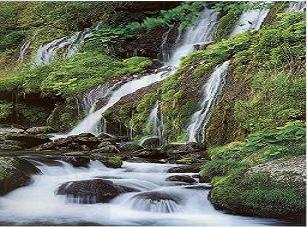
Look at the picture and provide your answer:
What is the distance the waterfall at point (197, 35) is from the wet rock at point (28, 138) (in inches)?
48.7

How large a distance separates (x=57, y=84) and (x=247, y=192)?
1822 millimetres

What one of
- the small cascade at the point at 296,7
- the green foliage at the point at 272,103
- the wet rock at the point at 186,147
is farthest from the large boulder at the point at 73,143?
the small cascade at the point at 296,7

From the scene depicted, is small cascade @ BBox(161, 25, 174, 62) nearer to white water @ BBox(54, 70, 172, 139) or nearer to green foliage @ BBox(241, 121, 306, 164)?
white water @ BBox(54, 70, 172, 139)

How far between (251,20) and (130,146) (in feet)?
4.73

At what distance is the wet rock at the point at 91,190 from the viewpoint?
484 centimetres

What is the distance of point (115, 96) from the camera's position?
531 cm

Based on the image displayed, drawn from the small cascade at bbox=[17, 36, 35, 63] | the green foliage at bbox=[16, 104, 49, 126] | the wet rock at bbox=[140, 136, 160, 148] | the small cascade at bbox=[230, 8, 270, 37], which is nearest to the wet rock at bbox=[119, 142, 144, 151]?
the wet rock at bbox=[140, 136, 160, 148]

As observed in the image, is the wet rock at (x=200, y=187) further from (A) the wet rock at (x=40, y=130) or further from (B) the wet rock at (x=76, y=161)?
(A) the wet rock at (x=40, y=130)

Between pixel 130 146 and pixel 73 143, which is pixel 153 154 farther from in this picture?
pixel 73 143

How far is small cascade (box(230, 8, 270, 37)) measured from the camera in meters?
5.25

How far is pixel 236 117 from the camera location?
5164 millimetres

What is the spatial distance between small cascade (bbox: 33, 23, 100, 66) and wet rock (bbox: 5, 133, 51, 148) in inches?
26.1

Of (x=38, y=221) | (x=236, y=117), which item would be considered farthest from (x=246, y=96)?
(x=38, y=221)

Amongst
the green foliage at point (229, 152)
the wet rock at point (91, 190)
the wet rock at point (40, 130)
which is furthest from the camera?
the wet rock at point (40, 130)
